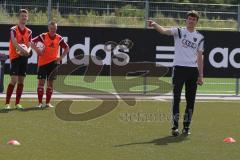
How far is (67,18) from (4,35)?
2.05m

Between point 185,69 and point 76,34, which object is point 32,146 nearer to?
point 185,69

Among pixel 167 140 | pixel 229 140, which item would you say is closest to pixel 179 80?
pixel 167 140

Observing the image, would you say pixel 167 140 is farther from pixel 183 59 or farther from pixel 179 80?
pixel 183 59

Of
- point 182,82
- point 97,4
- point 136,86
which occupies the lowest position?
point 136,86

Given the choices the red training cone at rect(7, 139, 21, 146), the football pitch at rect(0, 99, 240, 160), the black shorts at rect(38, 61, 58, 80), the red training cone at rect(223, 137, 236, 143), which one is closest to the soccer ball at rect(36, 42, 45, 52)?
the black shorts at rect(38, 61, 58, 80)

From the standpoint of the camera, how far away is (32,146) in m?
9.29

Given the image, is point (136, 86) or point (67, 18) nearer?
point (67, 18)

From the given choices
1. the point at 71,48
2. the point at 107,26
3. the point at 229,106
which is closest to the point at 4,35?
the point at 71,48

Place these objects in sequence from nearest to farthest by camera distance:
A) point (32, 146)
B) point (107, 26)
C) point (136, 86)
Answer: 1. point (32, 146)
2. point (107, 26)
3. point (136, 86)

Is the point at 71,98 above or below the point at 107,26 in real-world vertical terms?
below

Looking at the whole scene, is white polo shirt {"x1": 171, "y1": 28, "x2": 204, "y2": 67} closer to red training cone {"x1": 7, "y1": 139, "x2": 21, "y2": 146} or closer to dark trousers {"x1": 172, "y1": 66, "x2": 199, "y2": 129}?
dark trousers {"x1": 172, "y1": 66, "x2": 199, "y2": 129}

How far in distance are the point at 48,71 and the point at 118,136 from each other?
4533 millimetres

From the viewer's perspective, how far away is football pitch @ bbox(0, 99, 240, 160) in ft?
29.0

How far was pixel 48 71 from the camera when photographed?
1462 centimetres
